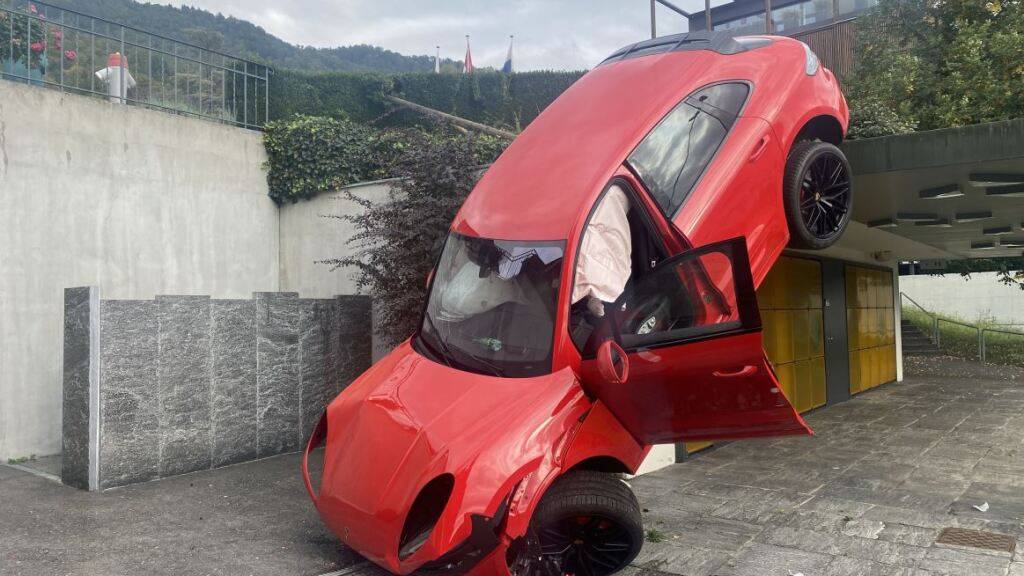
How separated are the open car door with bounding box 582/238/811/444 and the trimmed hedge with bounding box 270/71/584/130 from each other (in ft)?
37.2

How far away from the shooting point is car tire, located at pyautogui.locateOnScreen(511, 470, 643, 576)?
14.8 ft

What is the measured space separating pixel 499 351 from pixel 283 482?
3890 mm

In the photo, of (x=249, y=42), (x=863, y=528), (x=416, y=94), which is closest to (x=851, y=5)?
(x=416, y=94)

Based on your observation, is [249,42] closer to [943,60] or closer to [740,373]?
[943,60]

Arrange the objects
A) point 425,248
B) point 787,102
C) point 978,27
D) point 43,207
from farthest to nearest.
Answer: point 978,27
point 43,207
point 425,248
point 787,102

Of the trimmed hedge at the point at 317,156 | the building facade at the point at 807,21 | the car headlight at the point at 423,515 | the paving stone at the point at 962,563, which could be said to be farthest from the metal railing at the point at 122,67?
the building facade at the point at 807,21

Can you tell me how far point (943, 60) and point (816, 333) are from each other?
794 cm

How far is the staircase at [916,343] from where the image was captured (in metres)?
22.1

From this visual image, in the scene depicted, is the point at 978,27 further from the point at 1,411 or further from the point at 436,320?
the point at 1,411

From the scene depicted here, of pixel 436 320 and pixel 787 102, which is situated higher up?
pixel 787 102

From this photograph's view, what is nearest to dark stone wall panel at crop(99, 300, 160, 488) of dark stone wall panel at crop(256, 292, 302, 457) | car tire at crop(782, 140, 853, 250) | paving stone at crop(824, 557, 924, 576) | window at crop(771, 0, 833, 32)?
dark stone wall panel at crop(256, 292, 302, 457)

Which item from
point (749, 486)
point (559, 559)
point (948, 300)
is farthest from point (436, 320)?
point (948, 300)

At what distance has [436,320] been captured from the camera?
5516 millimetres

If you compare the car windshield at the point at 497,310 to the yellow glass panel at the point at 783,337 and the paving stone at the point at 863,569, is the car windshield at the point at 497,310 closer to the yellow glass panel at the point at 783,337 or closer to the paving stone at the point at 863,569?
the paving stone at the point at 863,569
